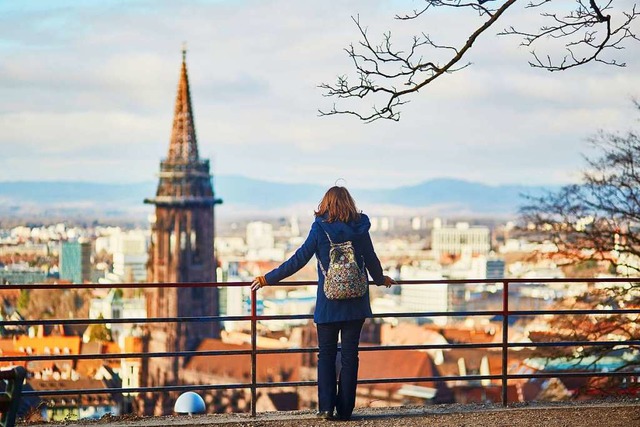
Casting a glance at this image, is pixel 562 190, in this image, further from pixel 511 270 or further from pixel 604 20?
pixel 511 270

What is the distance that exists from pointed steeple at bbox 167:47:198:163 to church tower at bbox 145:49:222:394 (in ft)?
1.55

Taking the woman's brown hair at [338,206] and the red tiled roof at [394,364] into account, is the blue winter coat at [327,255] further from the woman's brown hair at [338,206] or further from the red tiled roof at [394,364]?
the red tiled roof at [394,364]

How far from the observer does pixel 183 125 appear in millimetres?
104500

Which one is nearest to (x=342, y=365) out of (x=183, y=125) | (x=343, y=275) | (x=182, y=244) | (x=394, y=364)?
(x=343, y=275)

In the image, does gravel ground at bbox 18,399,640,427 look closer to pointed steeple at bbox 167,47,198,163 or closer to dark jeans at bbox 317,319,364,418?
dark jeans at bbox 317,319,364,418

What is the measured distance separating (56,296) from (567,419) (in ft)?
281

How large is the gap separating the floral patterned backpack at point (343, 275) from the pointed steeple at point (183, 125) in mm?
95742

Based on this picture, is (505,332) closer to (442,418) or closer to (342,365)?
(442,418)

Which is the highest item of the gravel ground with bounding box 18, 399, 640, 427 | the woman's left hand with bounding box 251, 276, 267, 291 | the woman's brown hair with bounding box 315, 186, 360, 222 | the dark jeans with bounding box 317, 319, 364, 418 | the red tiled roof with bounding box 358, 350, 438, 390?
the woman's brown hair with bounding box 315, 186, 360, 222

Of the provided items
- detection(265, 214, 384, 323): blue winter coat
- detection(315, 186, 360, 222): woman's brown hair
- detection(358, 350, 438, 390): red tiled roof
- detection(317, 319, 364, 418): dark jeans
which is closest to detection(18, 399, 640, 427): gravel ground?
detection(317, 319, 364, 418): dark jeans

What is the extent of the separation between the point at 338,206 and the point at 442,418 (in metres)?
2.05

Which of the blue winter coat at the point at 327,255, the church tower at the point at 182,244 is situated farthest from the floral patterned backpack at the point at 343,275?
the church tower at the point at 182,244

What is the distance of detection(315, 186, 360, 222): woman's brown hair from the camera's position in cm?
818

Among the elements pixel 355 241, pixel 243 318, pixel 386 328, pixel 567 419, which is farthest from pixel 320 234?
pixel 386 328
